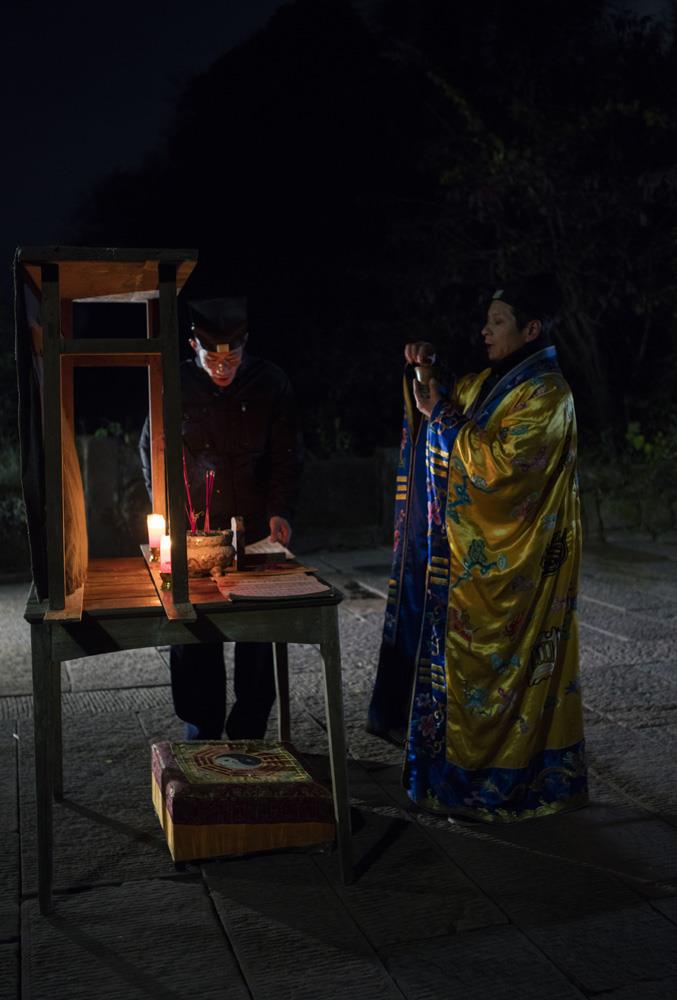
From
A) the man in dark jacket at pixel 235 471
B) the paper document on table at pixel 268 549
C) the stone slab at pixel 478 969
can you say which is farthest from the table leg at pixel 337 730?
the man in dark jacket at pixel 235 471

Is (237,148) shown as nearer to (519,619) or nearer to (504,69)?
(504,69)

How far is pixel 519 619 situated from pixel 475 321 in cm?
890

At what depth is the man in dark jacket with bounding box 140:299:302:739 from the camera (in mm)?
4324

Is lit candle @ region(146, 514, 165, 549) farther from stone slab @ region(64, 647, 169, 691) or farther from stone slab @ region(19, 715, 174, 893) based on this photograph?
stone slab @ region(64, 647, 169, 691)

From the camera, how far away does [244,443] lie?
4430 mm

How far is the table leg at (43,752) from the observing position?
3.14m

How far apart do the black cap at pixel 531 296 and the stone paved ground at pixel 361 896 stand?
1.76m

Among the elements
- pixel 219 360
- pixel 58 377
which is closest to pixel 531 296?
pixel 219 360

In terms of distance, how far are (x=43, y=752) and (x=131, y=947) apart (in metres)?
0.61

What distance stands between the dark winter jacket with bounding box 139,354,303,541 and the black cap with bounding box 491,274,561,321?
3.43 ft

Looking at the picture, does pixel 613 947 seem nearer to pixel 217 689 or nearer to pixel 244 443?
pixel 217 689

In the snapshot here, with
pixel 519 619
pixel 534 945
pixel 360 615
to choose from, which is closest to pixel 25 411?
pixel 519 619

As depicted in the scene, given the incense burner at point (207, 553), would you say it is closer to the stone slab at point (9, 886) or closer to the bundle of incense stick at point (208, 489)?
the bundle of incense stick at point (208, 489)

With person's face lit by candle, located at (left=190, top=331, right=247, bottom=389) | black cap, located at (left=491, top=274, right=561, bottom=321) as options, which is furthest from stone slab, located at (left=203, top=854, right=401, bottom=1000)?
black cap, located at (left=491, top=274, right=561, bottom=321)
